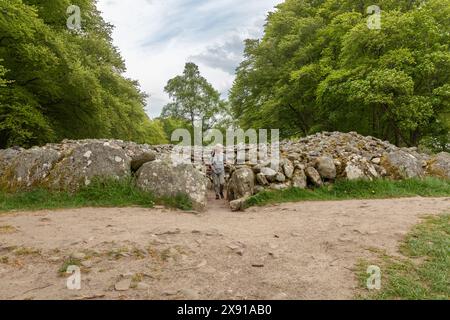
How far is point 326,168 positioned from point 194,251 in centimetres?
670

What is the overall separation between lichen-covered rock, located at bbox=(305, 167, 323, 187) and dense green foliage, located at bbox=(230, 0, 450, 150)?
629cm

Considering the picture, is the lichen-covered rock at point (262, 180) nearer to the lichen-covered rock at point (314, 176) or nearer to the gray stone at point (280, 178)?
the gray stone at point (280, 178)

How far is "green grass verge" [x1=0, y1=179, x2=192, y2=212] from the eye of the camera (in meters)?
8.07

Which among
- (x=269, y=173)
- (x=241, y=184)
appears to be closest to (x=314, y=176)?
(x=269, y=173)

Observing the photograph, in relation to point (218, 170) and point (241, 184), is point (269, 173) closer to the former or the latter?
point (241, 184)

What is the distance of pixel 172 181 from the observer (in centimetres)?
862

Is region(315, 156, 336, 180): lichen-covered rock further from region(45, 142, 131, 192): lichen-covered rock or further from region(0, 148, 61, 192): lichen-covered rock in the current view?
region(0, 148, 61, 192): lichen-covered rock

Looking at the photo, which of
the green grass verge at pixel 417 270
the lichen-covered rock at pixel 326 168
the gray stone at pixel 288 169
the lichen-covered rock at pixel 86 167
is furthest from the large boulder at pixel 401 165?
the lichen-covered rock at pixel 86 167

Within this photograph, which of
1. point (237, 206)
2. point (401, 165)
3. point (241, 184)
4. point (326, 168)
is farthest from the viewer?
point (401, 165)

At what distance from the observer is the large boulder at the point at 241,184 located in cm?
955

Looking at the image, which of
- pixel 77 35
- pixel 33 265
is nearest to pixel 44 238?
pixel 33 265

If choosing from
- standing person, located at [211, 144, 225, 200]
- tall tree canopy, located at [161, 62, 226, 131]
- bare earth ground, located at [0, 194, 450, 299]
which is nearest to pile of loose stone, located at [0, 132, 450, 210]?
standing person, located at [211, 144, 225, 200]
